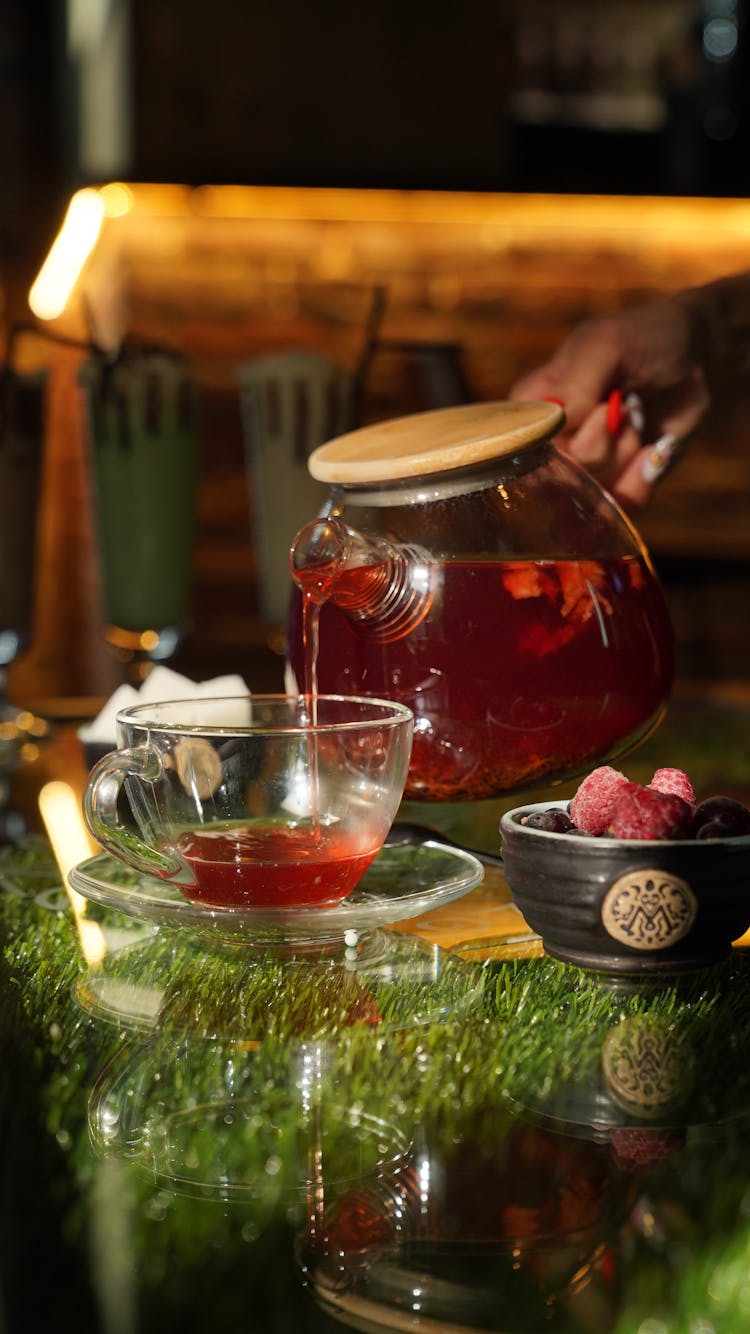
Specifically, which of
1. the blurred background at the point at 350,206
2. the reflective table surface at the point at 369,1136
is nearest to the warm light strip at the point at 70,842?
the reflective table surface at the point at 369,1136

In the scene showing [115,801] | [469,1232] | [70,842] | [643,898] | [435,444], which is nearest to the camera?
[469,1232]

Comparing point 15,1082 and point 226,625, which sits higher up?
point 15,1082

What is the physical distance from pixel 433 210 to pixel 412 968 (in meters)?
2.65

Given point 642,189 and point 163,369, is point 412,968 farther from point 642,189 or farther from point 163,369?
point 642,189

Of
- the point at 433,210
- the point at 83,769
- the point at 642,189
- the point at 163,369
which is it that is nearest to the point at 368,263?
the point at 433,210

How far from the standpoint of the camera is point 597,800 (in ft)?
1.92

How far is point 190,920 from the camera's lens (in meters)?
0.61

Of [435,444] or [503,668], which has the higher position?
[435,444]

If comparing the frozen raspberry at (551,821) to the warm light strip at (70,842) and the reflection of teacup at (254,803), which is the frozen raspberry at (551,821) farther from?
the warm light strip at (70,842)

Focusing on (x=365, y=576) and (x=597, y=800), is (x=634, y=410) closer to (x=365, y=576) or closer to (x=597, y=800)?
(x=365, y=576)

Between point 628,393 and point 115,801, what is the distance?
0.62 meters

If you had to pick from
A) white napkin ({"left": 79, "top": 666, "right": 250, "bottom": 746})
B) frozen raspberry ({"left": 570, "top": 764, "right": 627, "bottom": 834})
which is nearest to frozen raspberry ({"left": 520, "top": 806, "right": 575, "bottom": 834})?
frozen raspberry ({"left": 570, "top": 764, "right": 627, "bottom": 834})

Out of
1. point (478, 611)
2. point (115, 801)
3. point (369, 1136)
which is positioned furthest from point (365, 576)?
point (369, 1136)

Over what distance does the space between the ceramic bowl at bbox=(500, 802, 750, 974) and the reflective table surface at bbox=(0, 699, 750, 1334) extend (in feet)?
0.05
